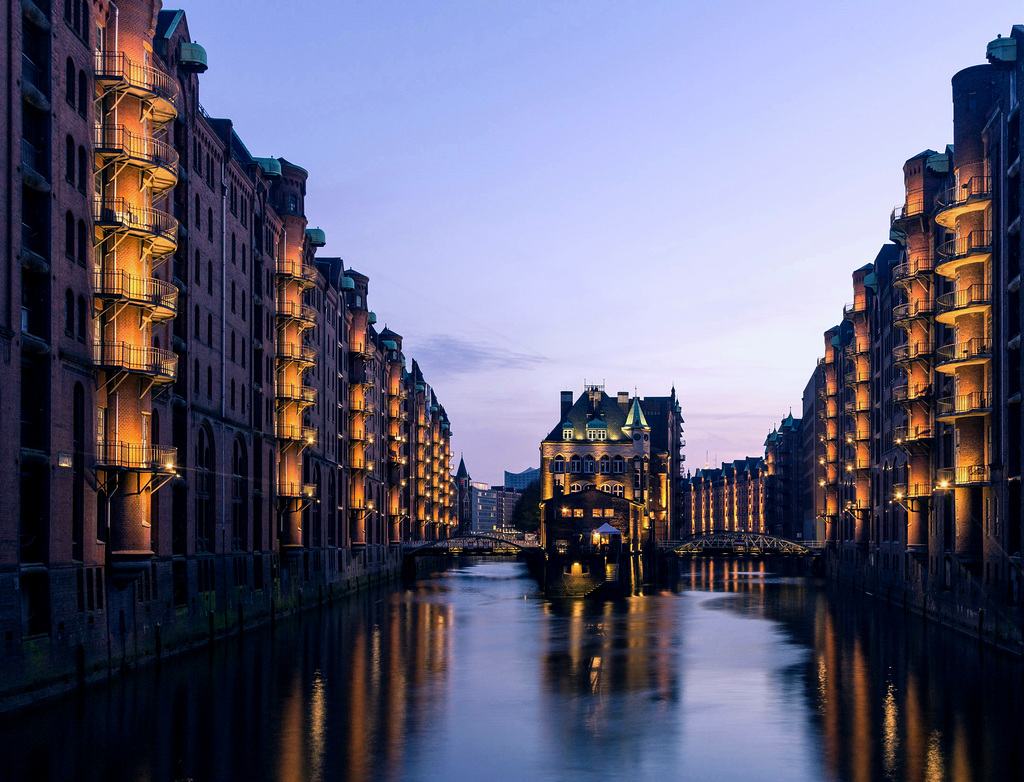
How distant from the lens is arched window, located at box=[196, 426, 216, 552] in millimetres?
60219

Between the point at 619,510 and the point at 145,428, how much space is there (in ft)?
299

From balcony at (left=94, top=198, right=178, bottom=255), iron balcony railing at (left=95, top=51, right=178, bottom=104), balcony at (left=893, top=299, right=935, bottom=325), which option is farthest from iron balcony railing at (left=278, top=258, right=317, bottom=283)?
balcony at (left=893, top=299, right=935, bottom=325)

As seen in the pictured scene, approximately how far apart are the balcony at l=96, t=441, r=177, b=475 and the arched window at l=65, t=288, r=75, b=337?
461 cm

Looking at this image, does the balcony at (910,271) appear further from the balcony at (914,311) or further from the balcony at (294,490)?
the balcony at (294,490)

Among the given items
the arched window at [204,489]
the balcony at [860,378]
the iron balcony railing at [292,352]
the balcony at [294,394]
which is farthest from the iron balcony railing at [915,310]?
the arched window at [204,489]

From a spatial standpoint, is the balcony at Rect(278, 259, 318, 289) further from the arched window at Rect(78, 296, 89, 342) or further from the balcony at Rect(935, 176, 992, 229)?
the balcony at Rect(935, 176, 992, 229)

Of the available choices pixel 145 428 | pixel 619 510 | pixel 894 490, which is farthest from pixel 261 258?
pixel 619 510

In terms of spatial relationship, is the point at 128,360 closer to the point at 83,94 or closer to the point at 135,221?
the point at 135,221

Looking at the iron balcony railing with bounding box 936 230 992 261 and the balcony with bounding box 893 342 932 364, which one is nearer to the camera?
the iron balcony railing with bounding box 936 230 992 261

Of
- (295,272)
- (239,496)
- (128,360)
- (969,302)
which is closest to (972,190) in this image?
(969,302)

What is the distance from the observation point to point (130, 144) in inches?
1876

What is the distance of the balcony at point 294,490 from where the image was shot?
78.9 m

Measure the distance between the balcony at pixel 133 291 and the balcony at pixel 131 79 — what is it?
22.7 ft

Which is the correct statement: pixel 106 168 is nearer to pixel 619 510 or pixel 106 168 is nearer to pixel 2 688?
pixel 2 688
